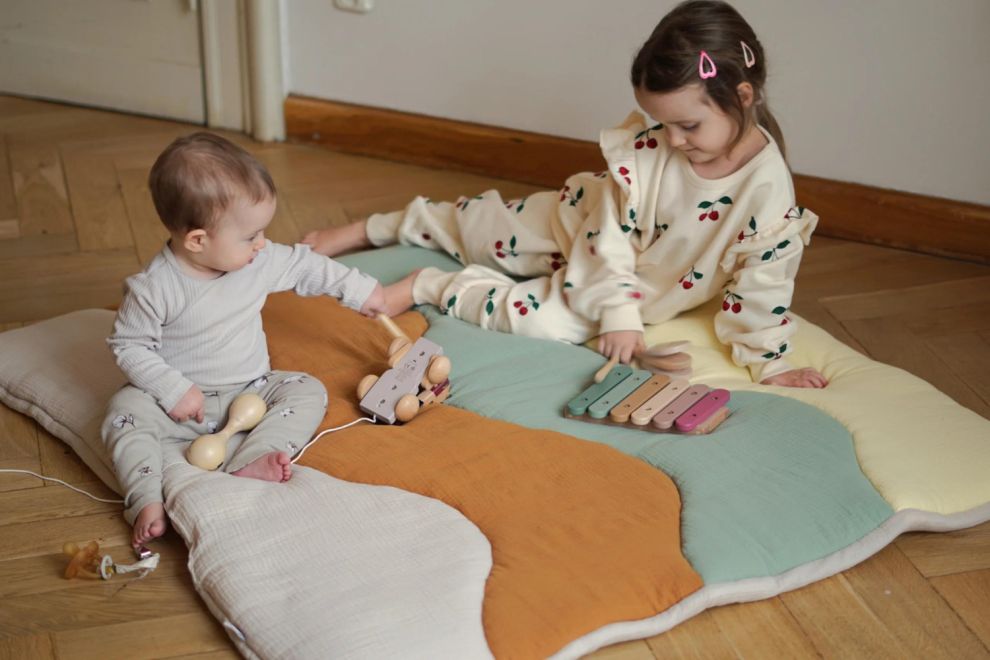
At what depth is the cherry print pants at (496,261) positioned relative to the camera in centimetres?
170

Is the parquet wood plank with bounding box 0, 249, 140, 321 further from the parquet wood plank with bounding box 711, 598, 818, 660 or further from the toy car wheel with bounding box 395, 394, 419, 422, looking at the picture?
the parquet wood plank with bounding box 711, 598, 818, 660

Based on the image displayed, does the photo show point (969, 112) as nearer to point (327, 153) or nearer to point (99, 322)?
point (327, 153)

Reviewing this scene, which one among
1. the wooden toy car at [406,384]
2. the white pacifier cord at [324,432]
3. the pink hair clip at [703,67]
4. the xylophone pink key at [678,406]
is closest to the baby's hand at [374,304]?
the wooden toy car at [406,384]

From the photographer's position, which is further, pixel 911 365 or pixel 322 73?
pixel 322 73

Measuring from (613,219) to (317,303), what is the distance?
0.45m

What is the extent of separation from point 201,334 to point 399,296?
0.39m

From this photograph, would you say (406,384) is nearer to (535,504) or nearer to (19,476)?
(535,504)

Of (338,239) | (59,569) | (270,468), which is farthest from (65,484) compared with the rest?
(338,239)

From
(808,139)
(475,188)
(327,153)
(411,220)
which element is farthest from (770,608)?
(327,153)

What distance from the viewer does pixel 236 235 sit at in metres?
1.37

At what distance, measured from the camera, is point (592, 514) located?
1.32 meters

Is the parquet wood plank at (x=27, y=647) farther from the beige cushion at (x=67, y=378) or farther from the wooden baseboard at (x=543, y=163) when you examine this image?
the wooden baseboard at (x=543, y=163)

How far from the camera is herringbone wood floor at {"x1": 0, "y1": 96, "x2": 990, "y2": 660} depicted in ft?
4.05

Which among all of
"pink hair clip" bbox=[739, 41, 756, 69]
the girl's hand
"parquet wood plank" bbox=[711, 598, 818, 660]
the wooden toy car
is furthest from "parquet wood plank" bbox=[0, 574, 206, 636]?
"pink hair clip" bbox=[739, 41, 756, 69]
